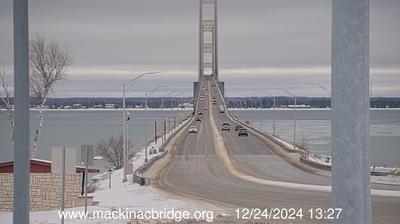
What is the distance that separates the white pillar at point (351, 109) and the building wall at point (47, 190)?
19.0 metres

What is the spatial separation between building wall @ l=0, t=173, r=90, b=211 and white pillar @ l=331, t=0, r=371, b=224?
1896cm

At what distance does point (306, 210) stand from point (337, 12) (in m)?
21.0

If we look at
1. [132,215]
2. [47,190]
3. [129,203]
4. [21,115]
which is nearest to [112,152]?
[129,203]

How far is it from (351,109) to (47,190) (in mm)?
19694

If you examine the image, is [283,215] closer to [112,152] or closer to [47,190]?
[47,190]

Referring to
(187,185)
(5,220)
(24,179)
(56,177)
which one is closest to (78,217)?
(5,220)

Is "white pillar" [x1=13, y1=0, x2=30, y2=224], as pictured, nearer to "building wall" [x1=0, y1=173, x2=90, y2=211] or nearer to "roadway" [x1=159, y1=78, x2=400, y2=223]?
"roadway" [x1=159, y1=78, x2=400, y2=223]

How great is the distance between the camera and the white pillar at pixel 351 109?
3566 mm

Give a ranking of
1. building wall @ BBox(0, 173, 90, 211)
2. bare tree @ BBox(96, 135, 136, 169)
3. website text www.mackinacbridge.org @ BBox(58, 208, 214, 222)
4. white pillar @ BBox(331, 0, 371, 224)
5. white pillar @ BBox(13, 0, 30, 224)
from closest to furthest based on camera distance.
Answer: white pillar @ BBox(331, 0, 371, 224) → white pillar @ BBox(13, 0, 30, 224) → website text www.mackinacbridge.org @ BBox(58, 208, 214, 222) → building wall @ BBox(0, 173, 90, 211) → bare tree @ BBox(96, 135, 136, 169)

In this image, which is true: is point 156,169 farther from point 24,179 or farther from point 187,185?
point 24,179

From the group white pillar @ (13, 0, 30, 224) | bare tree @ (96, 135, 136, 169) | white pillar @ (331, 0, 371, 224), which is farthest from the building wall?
bare tree @ (96, 135, 136, 169)

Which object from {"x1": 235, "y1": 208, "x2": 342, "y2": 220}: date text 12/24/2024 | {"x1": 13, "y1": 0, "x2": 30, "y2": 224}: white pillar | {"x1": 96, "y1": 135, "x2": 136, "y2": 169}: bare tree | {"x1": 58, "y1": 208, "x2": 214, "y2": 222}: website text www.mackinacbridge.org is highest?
{"x1": 13, "y1": 0, "x2": 30, "y2": 224}: white pillar

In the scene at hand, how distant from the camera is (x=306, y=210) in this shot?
23828 mm

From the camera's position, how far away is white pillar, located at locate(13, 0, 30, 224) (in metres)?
5.09
